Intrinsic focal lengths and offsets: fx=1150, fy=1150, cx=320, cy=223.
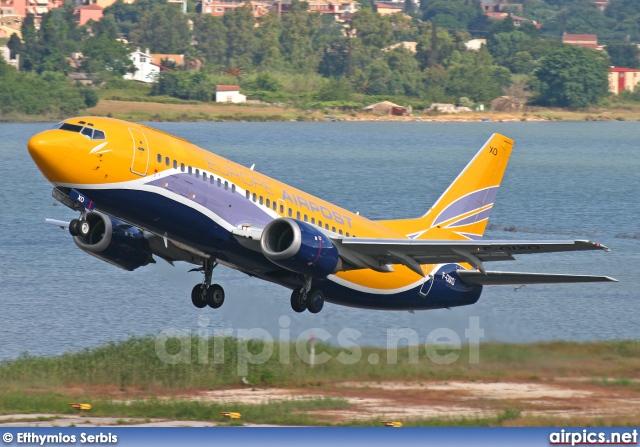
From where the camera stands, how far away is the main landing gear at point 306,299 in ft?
130

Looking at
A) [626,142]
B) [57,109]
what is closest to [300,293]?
[57,109]

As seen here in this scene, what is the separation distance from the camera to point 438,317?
180ft

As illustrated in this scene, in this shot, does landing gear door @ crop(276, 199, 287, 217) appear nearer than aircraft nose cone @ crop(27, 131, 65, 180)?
No

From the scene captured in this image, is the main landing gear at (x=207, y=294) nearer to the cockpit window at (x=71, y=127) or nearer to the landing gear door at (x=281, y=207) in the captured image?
the landing gear door at (x=281, y=207)

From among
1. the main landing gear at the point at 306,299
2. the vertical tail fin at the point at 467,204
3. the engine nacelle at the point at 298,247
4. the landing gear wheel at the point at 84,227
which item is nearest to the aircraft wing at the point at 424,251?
the engine nacelle at the point at 298,247

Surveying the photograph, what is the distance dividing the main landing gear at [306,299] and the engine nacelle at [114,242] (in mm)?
5745

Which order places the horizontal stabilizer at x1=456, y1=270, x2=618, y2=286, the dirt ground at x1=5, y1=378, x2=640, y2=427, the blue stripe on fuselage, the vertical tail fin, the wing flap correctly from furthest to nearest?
the vertical tail fin < the horizontal stabilizer at x1=456, y1=270, x2=618, y2=286 < the dirt ground at x1=5, y1=378, x2=640, y2=427 < the wing flap < the blue stripe on fuselage

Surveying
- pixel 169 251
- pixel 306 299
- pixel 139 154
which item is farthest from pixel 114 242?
pixel 306 299

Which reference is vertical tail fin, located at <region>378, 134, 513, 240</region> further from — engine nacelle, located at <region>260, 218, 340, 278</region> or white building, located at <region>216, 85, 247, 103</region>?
white building, located at <region>216, 85, 247, 103</region>

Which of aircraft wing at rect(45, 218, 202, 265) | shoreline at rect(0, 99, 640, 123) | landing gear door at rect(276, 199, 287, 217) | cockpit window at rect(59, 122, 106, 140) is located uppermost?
cockpit window at rect(59, 122, 106, 140)

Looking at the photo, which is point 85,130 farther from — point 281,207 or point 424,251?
point 424,251

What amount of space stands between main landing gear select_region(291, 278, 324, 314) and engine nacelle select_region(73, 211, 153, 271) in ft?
18.8

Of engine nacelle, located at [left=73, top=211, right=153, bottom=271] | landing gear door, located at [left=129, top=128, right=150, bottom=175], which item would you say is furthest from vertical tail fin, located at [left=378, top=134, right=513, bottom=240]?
landing gear door, located at [left=129, top=128, right=150, bottom=175]

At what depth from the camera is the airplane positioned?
115 feet
